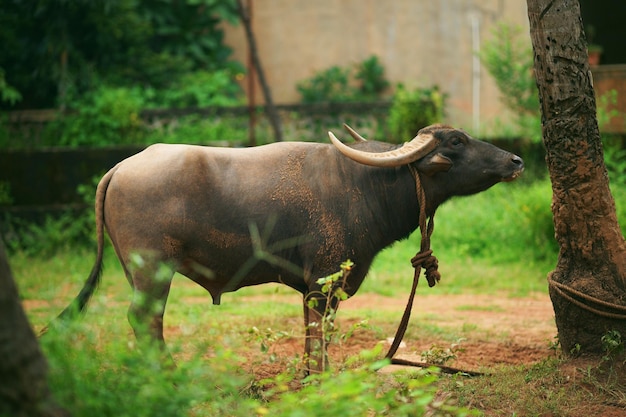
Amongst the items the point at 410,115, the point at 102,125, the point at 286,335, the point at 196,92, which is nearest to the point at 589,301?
the point at 286,335

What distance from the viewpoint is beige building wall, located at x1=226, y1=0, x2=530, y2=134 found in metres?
14.8

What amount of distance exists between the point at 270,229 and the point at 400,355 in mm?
1553

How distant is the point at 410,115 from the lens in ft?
41.3

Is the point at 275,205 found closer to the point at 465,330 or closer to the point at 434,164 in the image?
the point at 434,164

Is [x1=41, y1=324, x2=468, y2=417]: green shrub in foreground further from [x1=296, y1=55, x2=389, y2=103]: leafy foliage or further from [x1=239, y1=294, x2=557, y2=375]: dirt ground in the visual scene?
[x1=296, y1=55, x2=389, y2=103]: leafy foliage

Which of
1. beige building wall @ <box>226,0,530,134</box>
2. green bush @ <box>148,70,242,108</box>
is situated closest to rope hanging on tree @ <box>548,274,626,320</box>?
green bush @ <box>148,70,242,108</box>

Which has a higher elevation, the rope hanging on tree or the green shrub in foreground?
the green shrub in foreground

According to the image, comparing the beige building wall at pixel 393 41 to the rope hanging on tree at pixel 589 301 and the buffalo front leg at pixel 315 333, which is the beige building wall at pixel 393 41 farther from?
the buffalo front leg at pixel 315 333

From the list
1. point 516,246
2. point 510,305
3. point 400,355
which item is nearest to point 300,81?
point 516,246

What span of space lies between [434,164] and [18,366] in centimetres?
314

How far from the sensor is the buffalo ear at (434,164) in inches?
205

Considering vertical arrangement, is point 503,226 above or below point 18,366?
below

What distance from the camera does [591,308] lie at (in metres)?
5.05

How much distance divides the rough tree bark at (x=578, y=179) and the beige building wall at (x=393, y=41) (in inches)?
374
